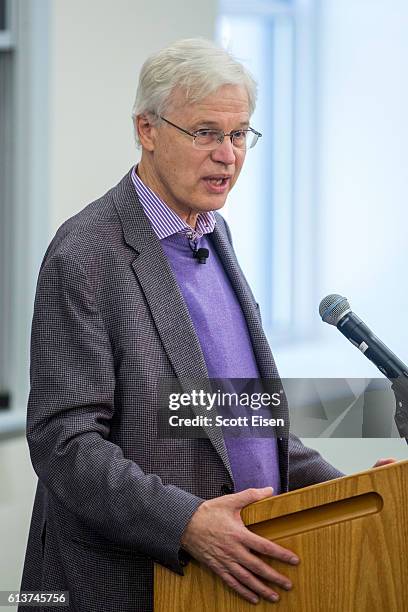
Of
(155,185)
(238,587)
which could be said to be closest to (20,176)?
(155,185)

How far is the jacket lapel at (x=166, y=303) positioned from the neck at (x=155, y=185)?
36mm

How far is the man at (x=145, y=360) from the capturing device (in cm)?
128

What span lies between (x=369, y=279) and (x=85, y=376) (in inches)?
96.2

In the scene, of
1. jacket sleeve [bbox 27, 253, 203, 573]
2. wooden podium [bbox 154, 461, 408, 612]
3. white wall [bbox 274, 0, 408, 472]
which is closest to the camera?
wooden podium [bbox 154, 461, 408, 612]

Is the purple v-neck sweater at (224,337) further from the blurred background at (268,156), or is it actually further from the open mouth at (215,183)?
the blurred background at (268,156)

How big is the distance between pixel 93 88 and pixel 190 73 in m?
1.39

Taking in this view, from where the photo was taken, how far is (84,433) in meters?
1.30

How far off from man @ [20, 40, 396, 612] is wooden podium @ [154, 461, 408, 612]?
75 millimetres

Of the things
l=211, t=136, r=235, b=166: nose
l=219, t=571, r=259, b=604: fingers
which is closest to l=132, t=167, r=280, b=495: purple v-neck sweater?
l=211, t=136, r=235, b=166: nose

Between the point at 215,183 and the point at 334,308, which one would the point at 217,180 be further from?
the point at 334,308

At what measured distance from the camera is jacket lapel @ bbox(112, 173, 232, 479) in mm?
1372

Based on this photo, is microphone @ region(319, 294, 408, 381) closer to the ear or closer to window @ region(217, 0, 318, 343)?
the ear

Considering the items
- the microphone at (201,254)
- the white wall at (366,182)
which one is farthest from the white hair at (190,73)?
the white wall at (366,182)

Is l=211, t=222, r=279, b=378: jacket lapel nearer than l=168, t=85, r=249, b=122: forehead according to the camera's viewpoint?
No
